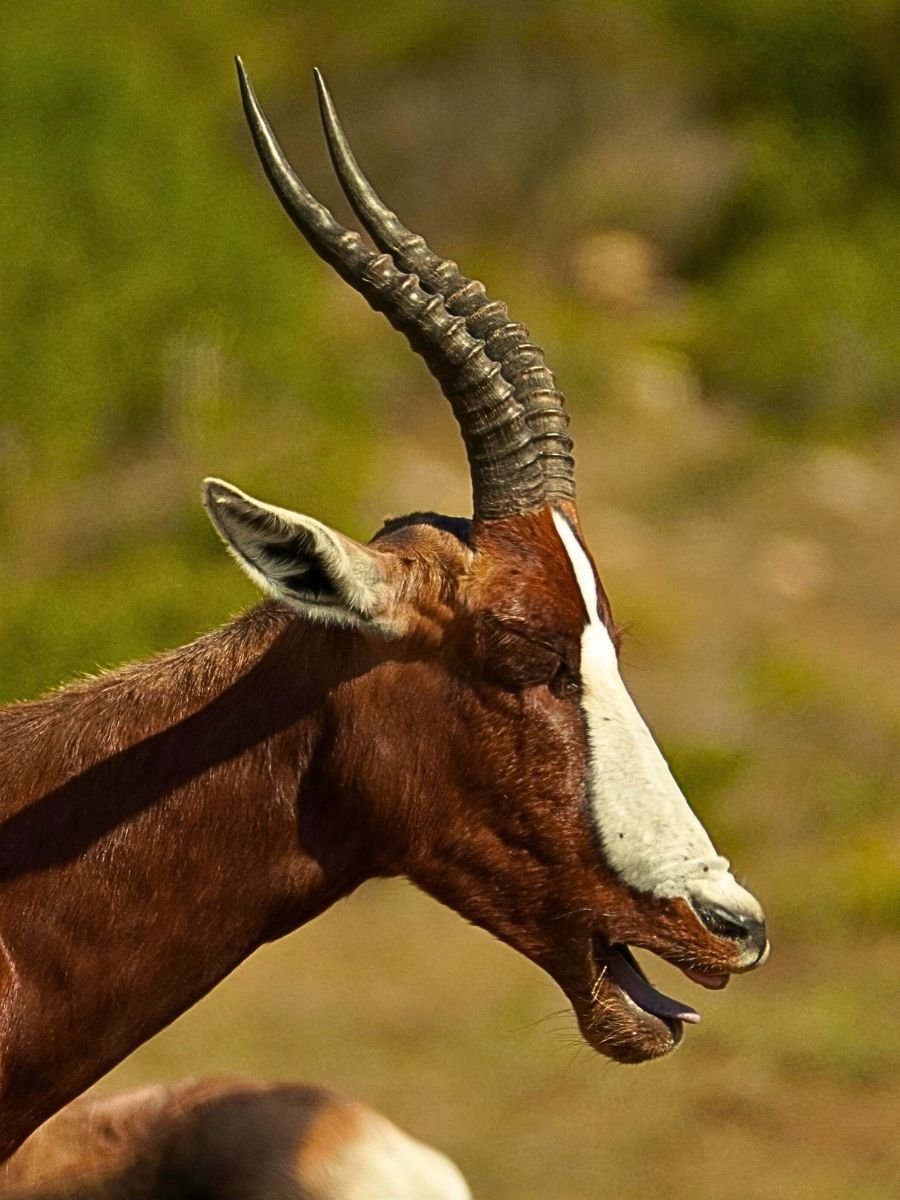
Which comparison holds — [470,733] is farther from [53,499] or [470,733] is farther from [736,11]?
[736,11]

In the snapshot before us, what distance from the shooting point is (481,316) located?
5945 millimetres

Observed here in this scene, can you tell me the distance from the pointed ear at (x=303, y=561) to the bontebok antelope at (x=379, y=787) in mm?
11

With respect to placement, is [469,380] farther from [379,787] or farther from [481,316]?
[379,787]

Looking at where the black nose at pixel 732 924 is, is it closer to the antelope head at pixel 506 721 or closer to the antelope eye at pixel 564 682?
the antelope head at pixel 506 721

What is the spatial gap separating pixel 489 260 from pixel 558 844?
2886 cm

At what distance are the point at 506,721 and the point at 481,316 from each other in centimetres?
108

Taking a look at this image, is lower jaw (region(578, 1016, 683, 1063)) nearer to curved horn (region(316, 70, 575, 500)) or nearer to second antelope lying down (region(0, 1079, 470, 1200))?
second antelope lying down (region(0, 1079, 470, 1200))

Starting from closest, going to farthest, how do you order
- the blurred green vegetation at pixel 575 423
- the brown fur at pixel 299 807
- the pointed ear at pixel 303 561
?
the pointed ear at pixel 303 561 → the brown fur at pixel 299 807 → the blurred green vegetation at pixel 575 423

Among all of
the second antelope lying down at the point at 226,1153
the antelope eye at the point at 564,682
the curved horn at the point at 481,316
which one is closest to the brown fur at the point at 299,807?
the antelope eye at the point at 564,682

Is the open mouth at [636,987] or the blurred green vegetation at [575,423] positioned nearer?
the open mouth at [636,987]

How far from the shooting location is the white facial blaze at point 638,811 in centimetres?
567

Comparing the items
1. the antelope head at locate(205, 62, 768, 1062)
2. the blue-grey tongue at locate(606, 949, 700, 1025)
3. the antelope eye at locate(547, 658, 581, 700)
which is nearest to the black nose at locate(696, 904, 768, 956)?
the antelope head at locate(205, 62, 768, 1062)

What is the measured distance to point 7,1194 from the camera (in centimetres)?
661

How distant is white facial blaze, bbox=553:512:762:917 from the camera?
567cm
